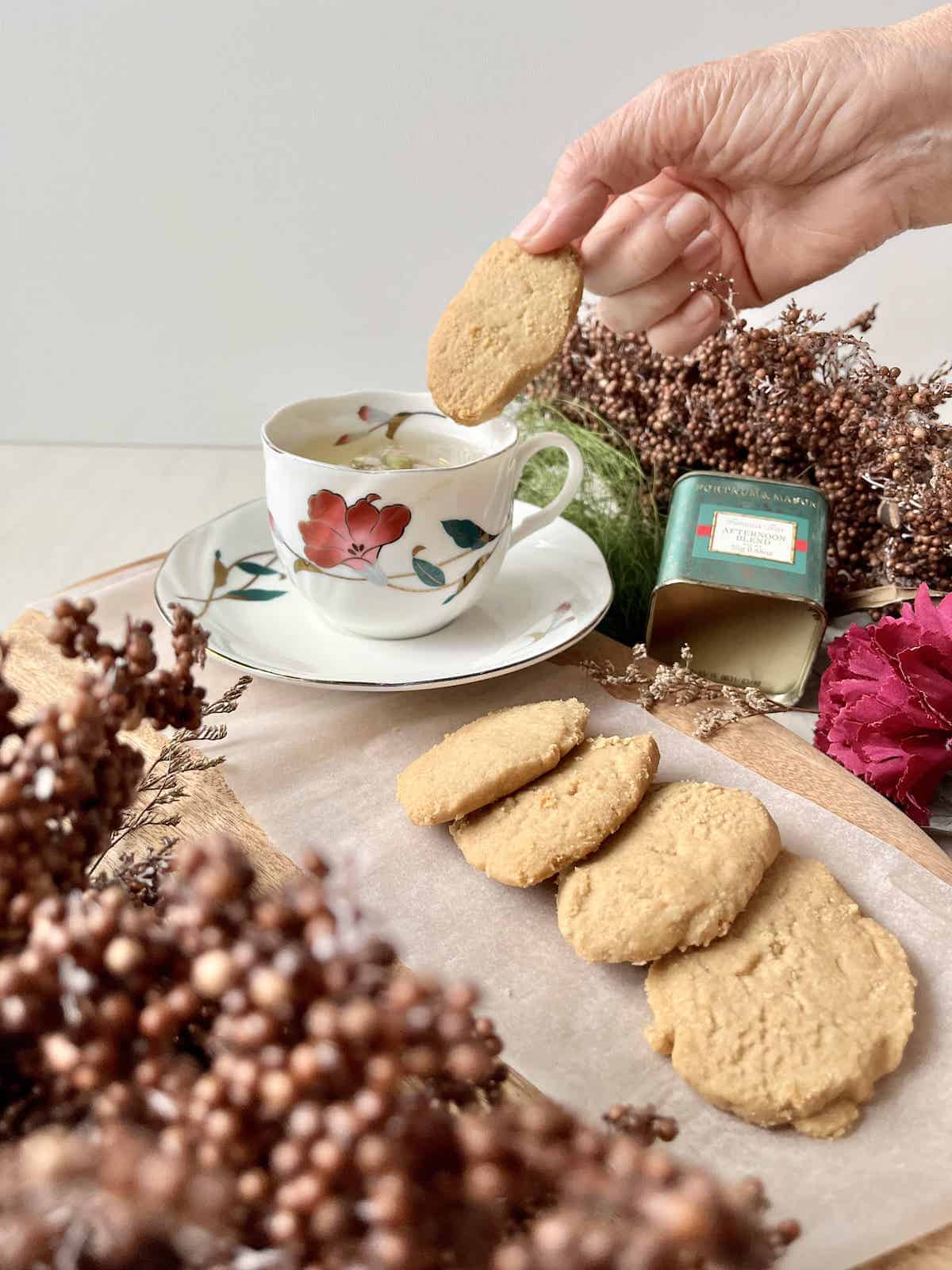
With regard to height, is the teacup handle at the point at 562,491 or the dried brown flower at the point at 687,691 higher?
the teacup handle at the point at 562,491

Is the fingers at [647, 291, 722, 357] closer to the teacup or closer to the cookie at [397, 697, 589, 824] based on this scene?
the teacup

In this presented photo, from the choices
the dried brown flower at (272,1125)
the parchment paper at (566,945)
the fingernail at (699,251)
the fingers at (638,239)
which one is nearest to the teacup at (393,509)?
the parchment paper at (566,945)

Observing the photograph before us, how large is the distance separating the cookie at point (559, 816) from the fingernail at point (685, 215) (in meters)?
0.91

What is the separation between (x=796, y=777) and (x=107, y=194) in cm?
210

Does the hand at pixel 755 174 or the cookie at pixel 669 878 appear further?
the hand at pixel 755 174

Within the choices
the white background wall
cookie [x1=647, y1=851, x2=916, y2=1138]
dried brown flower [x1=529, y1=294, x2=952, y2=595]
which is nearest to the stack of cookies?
cookie [x1=647, y1=851, x2=916, y2=1138]

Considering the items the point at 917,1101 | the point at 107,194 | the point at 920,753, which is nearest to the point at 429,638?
the point at 920,753

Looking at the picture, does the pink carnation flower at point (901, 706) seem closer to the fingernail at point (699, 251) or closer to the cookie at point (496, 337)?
the cookie at point (496, 337)

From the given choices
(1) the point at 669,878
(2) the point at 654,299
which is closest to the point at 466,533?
(1) the point at 669,878

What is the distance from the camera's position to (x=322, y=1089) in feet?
1.32

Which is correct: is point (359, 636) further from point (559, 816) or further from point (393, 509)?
point (559, 816)

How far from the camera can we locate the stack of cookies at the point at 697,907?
2.48 feet

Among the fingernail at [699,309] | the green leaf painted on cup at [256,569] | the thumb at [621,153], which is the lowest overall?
the green leaf painted on cup at [256,569]

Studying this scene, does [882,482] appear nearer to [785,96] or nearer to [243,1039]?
[785,96]
